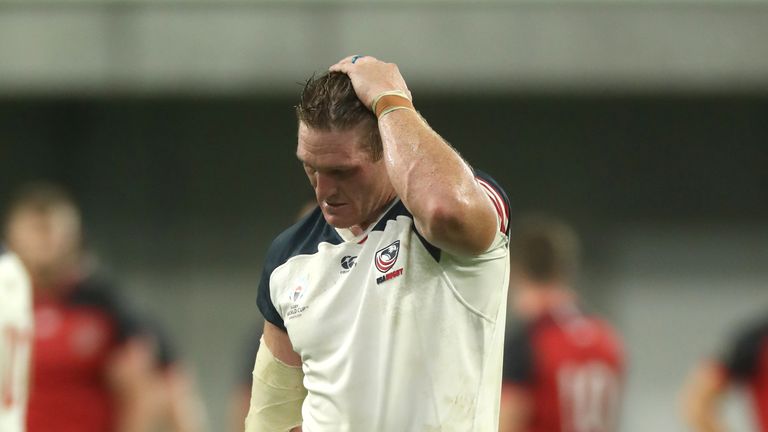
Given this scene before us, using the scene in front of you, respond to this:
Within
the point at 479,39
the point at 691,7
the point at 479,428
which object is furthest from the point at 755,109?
the point at 479,428

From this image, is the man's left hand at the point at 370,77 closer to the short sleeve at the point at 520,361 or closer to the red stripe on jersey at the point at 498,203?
the red stripe on jersey at the point at 498,203

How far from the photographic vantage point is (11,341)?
405 cm

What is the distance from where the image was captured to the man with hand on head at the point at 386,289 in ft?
8.30

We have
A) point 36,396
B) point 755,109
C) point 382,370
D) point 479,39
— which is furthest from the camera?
Result: point 755,109

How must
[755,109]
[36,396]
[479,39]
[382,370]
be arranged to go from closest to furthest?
[382,370], [36,396], [479,39], [755,109]

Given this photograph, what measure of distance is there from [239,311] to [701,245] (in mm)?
3738

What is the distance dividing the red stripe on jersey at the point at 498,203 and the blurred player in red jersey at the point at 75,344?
4404mm

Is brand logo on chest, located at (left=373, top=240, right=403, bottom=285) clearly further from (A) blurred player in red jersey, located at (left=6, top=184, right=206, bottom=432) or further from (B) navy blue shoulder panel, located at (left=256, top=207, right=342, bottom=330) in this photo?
(A) blurred player in red jersey, located at (left=6, top=184, right=206, bottom=432)

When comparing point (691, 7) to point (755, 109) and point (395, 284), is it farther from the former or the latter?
point (395, 284)

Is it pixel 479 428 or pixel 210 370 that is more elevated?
pixel 479 428

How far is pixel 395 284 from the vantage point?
256 centimetres

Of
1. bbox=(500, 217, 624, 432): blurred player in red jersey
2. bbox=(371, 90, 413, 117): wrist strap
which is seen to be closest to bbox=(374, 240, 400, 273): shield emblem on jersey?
bbox=(371, 90, 413, 117): wrist strap

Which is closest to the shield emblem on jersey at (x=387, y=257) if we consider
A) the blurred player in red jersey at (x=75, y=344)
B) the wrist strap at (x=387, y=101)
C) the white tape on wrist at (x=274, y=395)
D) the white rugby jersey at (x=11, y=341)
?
the wrist strap at (x=387, y=101)

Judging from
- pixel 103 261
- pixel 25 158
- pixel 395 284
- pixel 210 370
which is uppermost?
pixel 395 284
